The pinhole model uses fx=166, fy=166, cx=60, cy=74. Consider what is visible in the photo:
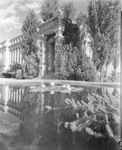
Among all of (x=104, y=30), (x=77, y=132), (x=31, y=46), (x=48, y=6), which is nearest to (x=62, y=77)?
(x=31, y=46)

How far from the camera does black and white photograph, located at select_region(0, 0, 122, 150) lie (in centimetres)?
90

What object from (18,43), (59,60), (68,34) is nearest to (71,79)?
(59,60)

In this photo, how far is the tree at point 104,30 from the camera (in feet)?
15.6

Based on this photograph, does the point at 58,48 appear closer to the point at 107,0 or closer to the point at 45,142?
the point at 107,0

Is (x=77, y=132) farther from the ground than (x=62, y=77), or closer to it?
closer to it

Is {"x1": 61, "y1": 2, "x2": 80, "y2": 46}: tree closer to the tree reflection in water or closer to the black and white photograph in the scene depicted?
the black and white photograph

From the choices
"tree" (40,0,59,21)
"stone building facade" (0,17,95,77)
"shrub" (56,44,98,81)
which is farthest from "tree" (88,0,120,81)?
"tree" (40,0,59,21)

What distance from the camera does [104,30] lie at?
A: 4855 mm

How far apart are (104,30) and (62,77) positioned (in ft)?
6.12

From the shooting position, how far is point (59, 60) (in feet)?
17.7

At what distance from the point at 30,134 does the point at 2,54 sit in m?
2.17

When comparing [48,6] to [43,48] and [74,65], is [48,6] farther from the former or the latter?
[74,65]

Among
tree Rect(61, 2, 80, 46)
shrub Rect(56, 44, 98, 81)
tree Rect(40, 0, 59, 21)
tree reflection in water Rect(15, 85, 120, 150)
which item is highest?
tree Rect(61, 2, 80, 46)

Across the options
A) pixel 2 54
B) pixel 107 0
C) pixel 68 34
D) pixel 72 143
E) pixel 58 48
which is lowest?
pixel 72 143
